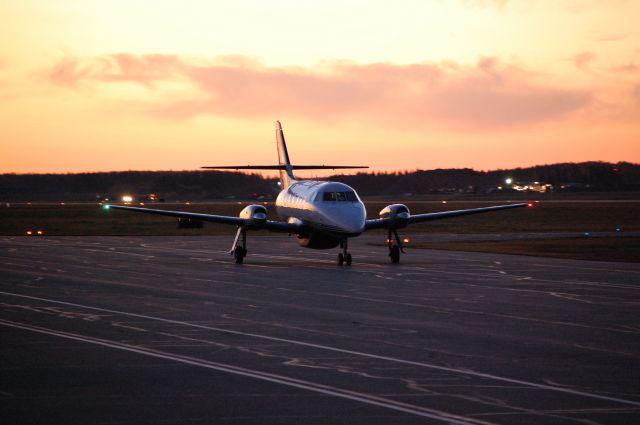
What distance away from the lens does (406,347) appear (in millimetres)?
15812

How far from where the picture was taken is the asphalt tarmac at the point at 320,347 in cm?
1101

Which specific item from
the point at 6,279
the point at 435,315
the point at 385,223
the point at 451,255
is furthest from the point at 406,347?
the point at 451,255

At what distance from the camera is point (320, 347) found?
15781mm

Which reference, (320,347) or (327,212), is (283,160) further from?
(320,347)

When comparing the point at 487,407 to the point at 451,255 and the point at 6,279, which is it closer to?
the point at 6,279

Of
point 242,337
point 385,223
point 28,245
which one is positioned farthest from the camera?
point 28,245

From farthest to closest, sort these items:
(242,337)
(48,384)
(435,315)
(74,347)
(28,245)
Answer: (28,245) < (435,315) < (242,337) < (74,347) < (48,384)

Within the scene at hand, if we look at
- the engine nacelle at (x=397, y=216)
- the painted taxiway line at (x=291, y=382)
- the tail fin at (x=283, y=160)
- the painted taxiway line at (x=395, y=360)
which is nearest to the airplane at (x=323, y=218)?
the engine nacelle at (x=397, y=216)

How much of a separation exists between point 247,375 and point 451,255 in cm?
3013

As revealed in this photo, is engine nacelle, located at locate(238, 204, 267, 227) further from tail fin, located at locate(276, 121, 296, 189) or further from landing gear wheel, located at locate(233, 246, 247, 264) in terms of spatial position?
tail fin, located at locate(276, 121, 296, 189)

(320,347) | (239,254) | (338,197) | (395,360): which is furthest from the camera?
(239,254)

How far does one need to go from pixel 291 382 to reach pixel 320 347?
322 centimetres

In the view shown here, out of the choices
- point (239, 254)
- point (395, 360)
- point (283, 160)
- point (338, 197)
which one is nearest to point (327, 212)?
point (338, 197)

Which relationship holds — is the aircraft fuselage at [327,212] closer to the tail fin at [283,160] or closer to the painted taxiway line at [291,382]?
the tail fin at [283,160]
